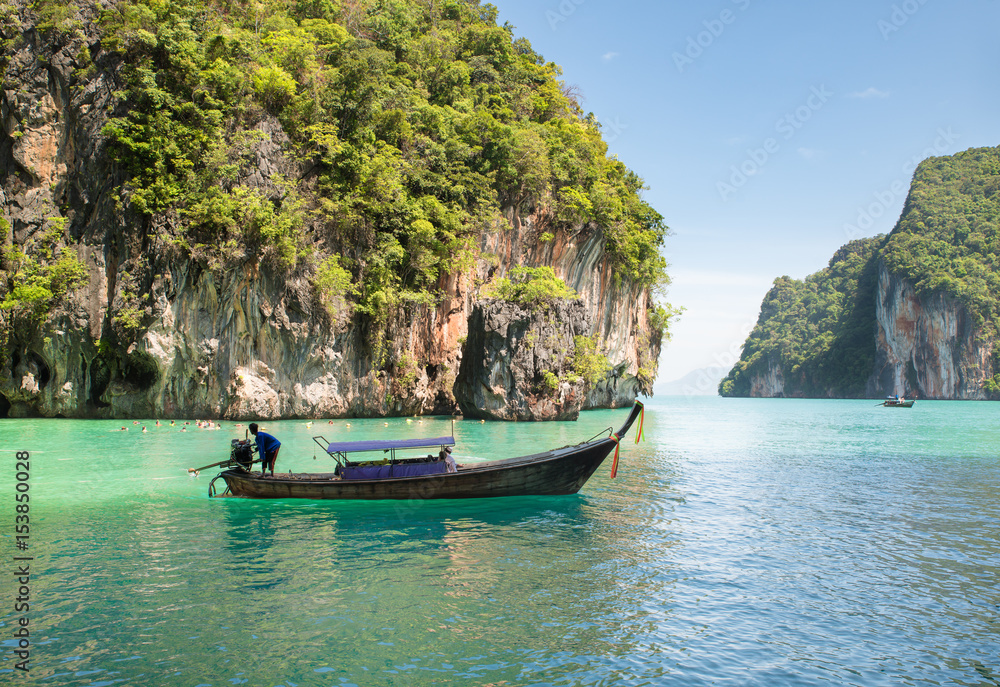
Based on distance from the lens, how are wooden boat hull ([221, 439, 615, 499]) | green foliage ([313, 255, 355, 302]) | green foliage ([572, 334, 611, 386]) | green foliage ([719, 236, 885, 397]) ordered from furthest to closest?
1. green foliage ([719, 236, 885, 397])
2. green foliage ([572, 334, 611, 386])
3. green foliage ([313, 255, 355, 302])
4. wooden boat hull ([221, 439, 615, 499])

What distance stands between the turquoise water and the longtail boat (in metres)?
0.36

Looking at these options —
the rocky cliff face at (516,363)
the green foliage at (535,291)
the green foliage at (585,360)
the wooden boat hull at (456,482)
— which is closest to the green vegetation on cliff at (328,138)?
the green foliage at (535,291)

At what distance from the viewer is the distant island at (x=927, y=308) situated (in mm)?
75938

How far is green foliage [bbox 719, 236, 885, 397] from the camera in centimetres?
9219

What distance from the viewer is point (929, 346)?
78.4 metres

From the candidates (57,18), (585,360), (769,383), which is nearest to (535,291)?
(585,360)

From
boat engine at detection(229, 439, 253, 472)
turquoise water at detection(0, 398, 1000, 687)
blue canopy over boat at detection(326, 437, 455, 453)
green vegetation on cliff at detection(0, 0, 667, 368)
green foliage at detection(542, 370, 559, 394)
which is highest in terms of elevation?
green vegetation on cliff at detection(0, 0, 667, 368)

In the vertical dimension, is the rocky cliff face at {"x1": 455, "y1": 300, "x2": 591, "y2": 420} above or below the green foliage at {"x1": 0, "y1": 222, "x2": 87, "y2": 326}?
below

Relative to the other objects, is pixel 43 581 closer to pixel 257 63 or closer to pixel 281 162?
pixel 281 162

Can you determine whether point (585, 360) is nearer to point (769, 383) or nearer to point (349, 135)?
point (349, 135)

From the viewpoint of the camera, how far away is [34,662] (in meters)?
5.36

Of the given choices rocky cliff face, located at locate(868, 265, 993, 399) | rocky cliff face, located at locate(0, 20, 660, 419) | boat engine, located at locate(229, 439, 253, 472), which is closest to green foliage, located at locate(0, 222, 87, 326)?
rocky cliff face, located at locate(0, 20, 660, 419)

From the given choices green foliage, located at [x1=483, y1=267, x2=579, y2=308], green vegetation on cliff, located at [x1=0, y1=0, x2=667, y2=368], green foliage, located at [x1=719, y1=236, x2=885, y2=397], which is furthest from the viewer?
green foliage, located at [x1=719, y1=236, x2=885, y2=397]

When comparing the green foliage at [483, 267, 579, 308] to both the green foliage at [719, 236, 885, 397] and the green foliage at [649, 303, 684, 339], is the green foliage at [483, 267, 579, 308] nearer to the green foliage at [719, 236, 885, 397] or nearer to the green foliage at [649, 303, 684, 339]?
the green foliage at [649, 303, 684, 339]
